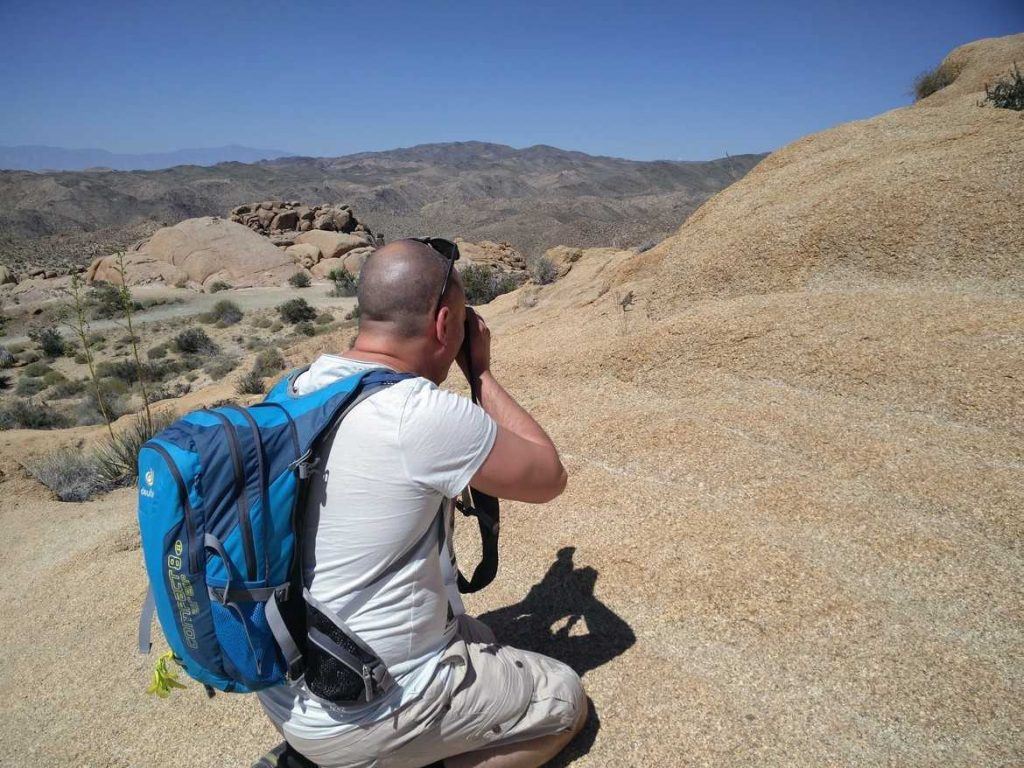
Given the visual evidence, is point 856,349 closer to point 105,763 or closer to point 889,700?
point 889,700

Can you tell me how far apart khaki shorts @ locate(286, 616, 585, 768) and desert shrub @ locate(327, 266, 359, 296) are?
21615 millimetres

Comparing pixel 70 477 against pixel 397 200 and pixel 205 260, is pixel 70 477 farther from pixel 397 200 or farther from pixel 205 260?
pixel 397 200

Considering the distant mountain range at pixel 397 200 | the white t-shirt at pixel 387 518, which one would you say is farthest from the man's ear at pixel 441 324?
the distant mountain range at pixel 397 200

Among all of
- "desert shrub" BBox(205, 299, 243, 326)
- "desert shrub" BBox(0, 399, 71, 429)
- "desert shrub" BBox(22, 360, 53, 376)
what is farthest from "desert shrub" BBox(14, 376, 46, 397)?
"desert shrub" BBox(205, 299, 243, 326)

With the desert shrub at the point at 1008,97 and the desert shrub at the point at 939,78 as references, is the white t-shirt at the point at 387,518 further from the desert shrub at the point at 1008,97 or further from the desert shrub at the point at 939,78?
the desert shrub at the point at 939,78

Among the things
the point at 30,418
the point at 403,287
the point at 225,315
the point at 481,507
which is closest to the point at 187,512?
the point at 403,287

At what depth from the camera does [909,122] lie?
244 inches

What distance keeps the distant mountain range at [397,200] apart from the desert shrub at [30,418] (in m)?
20.1

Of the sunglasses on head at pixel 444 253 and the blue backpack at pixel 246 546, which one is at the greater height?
the sunglasses on head at pixel 444 253

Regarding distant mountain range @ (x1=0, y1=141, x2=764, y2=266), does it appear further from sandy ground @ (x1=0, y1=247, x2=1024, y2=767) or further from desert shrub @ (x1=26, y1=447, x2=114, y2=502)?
desert shrub @ (x1=26, y1=447, x2=114, y2=502)

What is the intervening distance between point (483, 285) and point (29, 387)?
10454 mm

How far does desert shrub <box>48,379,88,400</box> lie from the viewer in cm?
1356

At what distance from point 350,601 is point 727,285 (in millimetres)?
4613

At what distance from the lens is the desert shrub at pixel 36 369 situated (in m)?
Result: 15.2
